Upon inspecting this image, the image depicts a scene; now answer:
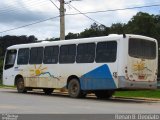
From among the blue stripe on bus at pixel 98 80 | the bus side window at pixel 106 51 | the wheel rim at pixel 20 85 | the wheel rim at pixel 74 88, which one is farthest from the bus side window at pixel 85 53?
the wheel rim at pixel 20 85

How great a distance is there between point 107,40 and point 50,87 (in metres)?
5.49

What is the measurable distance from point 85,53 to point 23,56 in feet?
20.8

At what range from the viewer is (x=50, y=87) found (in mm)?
27562

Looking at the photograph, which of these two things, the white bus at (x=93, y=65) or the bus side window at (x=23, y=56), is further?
the bus side window at (x=23, y=56)

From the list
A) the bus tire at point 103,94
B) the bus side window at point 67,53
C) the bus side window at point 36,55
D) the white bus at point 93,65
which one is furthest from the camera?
the bus side window at point 36,55

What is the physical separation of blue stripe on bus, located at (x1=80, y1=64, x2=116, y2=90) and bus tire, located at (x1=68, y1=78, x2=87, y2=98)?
31 cm

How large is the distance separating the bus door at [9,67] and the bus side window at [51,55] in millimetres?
3728

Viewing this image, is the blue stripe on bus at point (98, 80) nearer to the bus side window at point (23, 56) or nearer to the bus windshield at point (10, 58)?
the bus side window at point (23, 56)

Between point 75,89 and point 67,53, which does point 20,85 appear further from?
point 75,89

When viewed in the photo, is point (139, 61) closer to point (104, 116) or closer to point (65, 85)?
point (65, 85)

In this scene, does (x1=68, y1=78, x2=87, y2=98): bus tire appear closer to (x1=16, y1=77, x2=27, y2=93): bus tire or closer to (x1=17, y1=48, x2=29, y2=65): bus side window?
(x1=17, y1=48, x2=29, y2=65): bus side window

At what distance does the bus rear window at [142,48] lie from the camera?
2328 cm

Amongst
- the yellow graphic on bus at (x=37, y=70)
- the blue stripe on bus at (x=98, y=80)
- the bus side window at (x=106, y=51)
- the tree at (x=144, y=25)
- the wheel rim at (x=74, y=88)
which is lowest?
the wheel rim at (x=74, y=88)

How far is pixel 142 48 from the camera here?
78.0 feet
